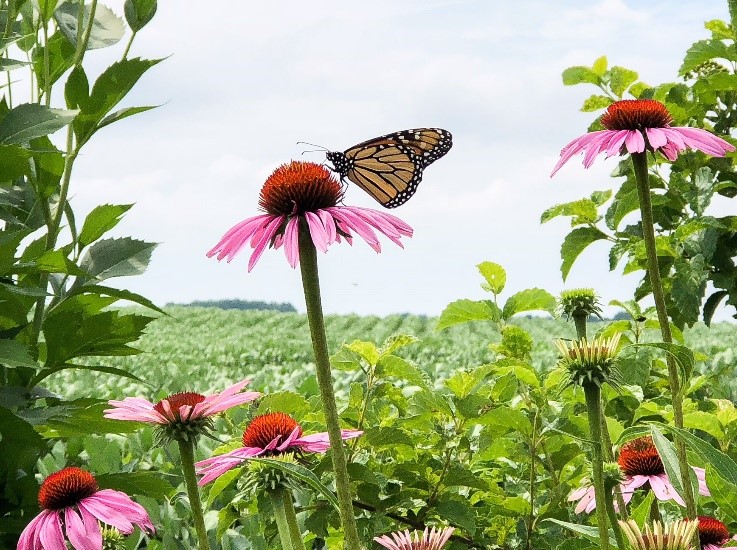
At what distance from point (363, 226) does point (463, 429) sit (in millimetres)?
1026

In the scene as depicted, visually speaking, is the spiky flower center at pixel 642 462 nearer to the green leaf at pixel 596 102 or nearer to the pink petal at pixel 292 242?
the pink petal at pixel 292 242

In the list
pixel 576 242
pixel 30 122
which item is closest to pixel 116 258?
pixel 30 122

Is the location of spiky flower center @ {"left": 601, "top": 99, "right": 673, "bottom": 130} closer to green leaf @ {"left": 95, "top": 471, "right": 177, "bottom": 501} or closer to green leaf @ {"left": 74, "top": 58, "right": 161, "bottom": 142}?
green leaf @ {"left": 74, "top": 58, "right": 161, "bottom": 142}

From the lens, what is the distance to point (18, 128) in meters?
2.09

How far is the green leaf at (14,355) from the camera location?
1.91 metres

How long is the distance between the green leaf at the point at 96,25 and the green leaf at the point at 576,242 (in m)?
1.45

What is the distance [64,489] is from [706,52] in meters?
2.54

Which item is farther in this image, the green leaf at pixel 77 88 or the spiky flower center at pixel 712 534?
the green leaf at pixel 77 88

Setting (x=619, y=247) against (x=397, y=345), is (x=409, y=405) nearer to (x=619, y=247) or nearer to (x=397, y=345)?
(x=397, y=345)

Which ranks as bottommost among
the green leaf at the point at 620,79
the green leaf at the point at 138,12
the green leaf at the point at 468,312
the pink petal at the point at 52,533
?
the pink petal at the point at 52,533

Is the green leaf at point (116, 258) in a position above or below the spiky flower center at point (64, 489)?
above

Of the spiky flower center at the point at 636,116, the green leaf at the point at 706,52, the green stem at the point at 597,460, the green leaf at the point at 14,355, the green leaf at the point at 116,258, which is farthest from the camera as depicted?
the green leaf at the point at 706,52

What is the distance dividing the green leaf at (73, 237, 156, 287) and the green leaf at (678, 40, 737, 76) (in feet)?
6.54

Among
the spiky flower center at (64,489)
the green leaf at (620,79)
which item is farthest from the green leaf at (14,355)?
the green leaf at (620,79)
